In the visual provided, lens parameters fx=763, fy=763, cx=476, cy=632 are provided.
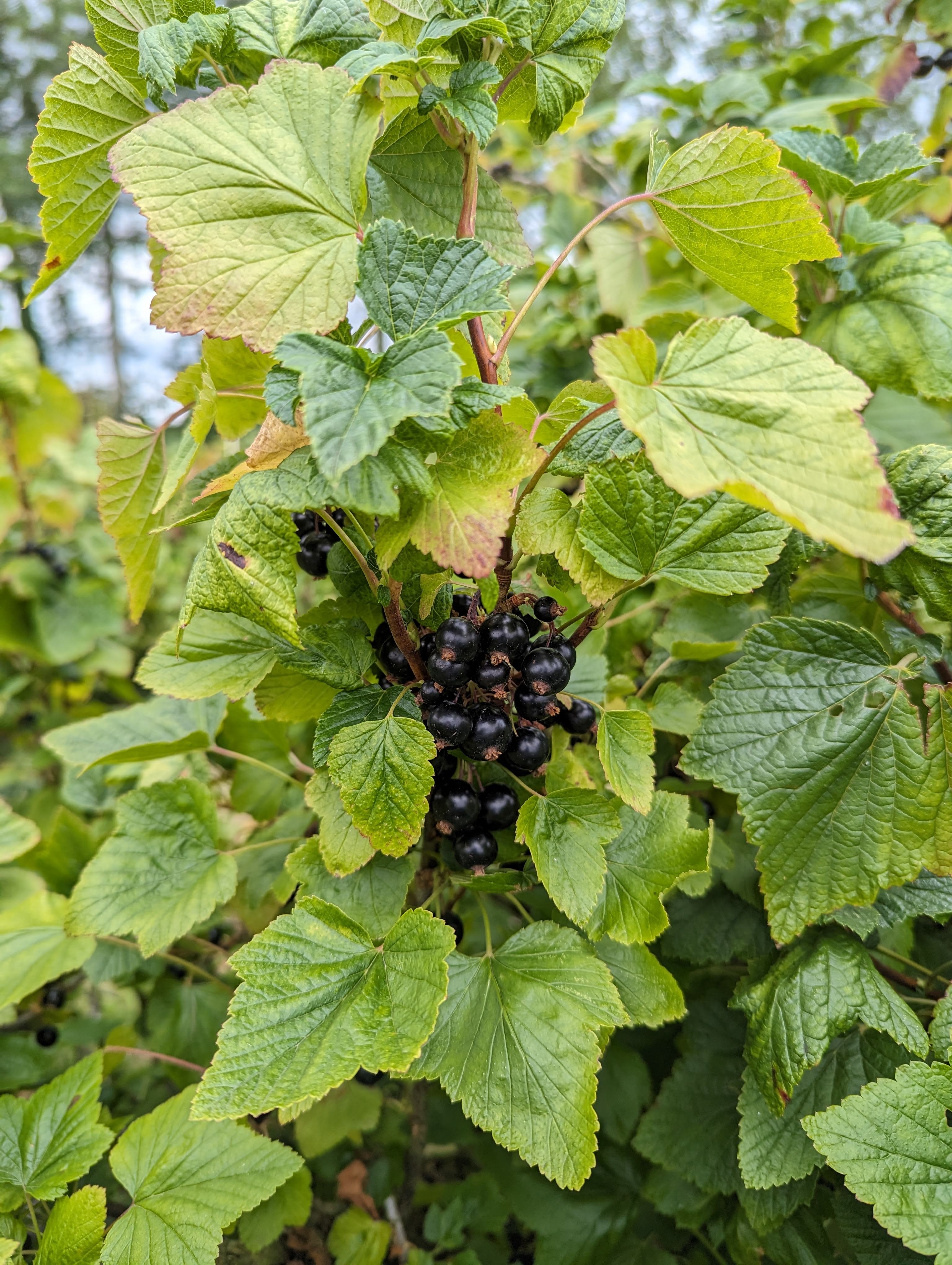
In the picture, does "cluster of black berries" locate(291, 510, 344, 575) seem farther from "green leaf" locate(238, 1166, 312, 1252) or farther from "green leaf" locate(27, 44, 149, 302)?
"green leaf" locate(238, 1166, 312, 1252)

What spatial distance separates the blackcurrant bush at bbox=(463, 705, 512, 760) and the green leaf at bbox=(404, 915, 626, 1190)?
16 cm

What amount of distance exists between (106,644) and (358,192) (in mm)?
2033

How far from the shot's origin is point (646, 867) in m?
0.78

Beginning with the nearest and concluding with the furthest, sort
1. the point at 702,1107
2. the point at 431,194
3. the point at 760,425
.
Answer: the point at 760,425 < the point at 431,194 < the point at 702,1107

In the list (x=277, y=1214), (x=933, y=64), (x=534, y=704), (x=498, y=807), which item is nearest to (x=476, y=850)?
(x=498, y=807)

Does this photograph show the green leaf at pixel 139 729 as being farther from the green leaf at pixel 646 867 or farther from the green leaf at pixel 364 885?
the green leaf at pixel 646 867

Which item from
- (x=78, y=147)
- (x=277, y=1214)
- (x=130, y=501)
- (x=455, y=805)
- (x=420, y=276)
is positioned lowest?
(x=277, y=1214)

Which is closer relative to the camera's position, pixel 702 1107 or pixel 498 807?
pixel 498 807

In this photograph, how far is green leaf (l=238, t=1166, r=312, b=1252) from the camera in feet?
3.18

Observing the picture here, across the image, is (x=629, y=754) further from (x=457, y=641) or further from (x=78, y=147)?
(x=78, y=147)

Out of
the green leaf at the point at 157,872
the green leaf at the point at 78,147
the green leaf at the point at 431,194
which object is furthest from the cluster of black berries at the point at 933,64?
the green leaf at the point at 157,872

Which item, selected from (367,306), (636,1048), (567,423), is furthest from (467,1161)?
(367,306)

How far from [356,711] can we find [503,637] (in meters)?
0.15

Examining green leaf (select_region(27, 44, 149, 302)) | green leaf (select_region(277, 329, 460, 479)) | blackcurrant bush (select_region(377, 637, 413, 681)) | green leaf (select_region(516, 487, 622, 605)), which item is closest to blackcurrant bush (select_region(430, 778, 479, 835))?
blackcurrant bush (select_region(377, 637, 413, 681))
